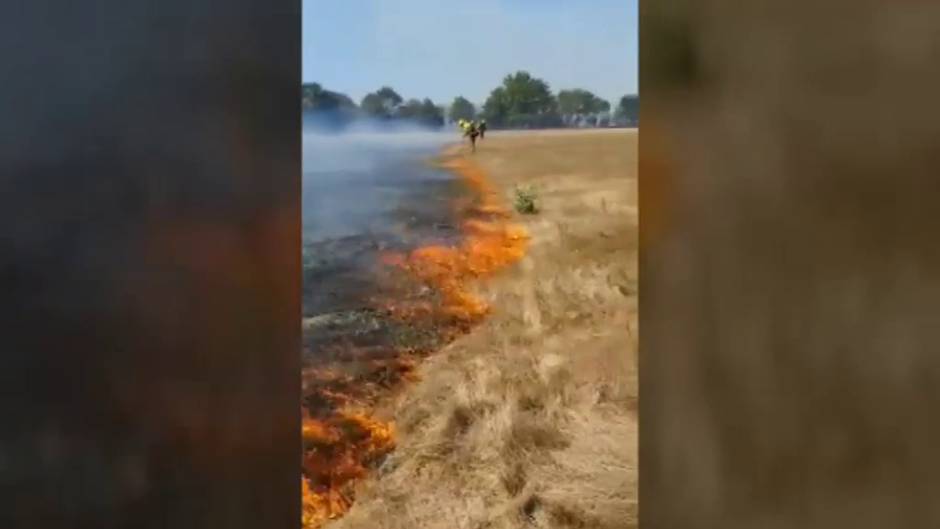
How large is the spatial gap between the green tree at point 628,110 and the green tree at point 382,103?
321mm

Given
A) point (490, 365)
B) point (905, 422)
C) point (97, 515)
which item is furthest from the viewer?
point (490, 365)

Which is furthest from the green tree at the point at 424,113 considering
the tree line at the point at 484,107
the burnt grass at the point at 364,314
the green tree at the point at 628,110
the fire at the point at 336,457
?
the fire at the point at 336,457

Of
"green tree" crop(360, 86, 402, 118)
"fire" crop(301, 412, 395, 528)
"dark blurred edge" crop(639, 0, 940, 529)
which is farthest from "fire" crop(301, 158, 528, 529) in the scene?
"dark blurred edge" crop(639, 0, 940, 529)

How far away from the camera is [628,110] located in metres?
1.29

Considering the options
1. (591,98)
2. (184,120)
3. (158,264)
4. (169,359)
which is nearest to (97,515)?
(169,359)

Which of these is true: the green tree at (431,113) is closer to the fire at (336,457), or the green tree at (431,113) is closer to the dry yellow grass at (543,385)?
the dry yellow grass at (543,385)

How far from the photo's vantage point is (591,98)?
4.32 feet

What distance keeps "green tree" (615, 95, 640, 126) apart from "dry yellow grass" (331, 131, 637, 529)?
3 cm

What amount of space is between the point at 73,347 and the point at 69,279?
8 centimetres

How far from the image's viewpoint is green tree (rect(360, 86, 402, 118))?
1.33 m

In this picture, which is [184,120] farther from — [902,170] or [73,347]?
[902,170]

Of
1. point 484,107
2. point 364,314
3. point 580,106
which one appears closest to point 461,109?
point 484,107

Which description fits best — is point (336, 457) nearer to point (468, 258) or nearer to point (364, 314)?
point (364, 314)

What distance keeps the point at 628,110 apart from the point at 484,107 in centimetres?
21
